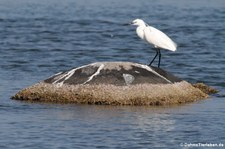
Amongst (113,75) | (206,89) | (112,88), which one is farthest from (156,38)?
(112,88)

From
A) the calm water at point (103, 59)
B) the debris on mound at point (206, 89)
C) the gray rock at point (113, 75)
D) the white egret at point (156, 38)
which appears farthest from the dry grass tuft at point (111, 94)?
the white egret at point (156, 38)

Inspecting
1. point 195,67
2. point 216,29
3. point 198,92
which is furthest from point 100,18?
point 198,92

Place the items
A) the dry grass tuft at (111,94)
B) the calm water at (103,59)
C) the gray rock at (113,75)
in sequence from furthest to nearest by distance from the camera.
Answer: the gray rock at (113,75)
the dry grass tuft at (111,94)
the calm water at (103,59)

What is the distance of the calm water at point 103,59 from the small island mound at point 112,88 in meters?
0.26

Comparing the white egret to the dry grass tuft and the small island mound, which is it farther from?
the dry grass tuft

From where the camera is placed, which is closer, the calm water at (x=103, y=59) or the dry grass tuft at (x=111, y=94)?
the calm water at (x=103, y=59)

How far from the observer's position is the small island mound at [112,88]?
16.0 metres

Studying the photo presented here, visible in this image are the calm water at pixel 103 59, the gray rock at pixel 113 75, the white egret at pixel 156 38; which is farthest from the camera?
the white egret at pixel 156 38

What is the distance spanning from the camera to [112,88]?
1598cm

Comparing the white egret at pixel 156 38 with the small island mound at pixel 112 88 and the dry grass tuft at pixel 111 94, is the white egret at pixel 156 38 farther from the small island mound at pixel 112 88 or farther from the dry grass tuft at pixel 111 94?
the dry grass tuft at pixel 111 94

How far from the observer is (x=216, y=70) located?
2258 cm

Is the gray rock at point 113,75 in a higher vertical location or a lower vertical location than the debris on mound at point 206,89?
higher

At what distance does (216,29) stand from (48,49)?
826 cm

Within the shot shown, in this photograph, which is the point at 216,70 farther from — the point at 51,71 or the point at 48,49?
the point at 48,49
